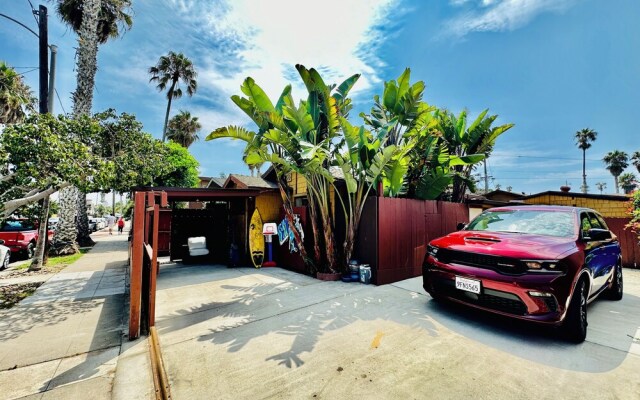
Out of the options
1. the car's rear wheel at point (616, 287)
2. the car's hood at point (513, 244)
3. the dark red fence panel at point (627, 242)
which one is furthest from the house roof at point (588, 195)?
the car's hood at point (513, 244)

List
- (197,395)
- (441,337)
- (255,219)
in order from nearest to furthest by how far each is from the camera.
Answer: (197,395) < (441,337) < (255,219)

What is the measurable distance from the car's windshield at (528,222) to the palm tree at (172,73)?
2447 centimetres

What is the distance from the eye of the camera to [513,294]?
10.7ft

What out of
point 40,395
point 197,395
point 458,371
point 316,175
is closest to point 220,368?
point 197,395

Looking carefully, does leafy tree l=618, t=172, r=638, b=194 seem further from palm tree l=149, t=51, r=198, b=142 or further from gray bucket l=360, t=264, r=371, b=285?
palm tree l=149, t=51, r=198, b=142

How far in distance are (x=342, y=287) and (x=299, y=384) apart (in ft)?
Result: 11.4

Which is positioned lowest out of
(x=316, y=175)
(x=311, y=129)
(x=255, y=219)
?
(x=255, y=219)

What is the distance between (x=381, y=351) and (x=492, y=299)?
1.62 meters

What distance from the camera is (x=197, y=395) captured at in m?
2.39

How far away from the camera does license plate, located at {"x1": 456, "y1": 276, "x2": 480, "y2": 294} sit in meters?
3.52

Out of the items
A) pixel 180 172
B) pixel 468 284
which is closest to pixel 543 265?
pixel 468 284

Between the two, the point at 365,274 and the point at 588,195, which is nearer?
the point at 365,274

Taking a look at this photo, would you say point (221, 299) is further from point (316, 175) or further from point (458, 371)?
point (458, 371)

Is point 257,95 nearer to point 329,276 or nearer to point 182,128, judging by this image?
point 329,276
